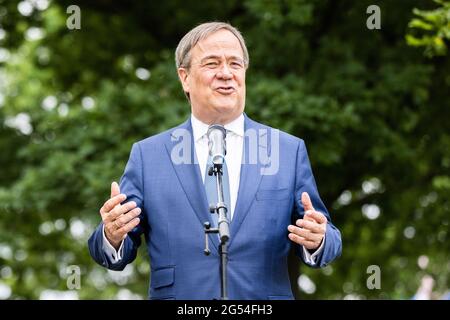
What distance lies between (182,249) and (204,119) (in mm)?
700

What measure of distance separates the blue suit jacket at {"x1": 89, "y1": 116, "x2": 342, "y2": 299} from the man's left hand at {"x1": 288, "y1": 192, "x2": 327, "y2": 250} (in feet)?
0.33

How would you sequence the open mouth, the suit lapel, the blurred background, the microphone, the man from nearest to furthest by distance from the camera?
the microphone, the man, the suit lapel, the open mouth, the blurred background

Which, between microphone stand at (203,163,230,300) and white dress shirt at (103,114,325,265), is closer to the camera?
microphone stand at (203,163,230,300)

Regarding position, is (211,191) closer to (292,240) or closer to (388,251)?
(292,240)

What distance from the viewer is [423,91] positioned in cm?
1155

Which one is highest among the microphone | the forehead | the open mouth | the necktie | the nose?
the forehead

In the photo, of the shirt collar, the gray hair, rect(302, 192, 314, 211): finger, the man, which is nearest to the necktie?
the man

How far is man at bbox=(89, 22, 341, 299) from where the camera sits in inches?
185

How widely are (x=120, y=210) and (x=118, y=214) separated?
0.09ft

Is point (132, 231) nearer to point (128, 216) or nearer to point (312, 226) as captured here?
point (128, 216)

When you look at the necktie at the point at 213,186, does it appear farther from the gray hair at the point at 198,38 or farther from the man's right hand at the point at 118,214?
the gray hair at the point at 198,38

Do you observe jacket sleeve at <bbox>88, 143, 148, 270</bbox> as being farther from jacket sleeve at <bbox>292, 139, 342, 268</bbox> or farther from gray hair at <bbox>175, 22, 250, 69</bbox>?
jacket sleeve at <bbox>292, 139, 342, 268</bbox>

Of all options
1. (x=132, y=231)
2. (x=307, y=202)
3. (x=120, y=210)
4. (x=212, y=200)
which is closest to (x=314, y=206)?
(x=307, y=202)

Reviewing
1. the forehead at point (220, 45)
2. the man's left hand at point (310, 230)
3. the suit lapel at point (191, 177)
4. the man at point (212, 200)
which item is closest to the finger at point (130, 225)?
the man at point (212, 200)
